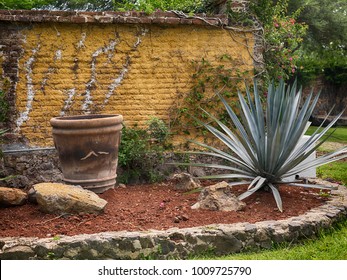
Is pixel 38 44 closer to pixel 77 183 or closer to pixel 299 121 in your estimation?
pixel 77 183

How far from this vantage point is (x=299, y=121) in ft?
21.1

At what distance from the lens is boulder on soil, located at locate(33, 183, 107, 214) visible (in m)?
5.72

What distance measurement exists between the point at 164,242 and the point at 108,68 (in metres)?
3.62

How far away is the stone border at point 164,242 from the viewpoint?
16.1 feet

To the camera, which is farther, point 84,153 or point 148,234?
point 84,153

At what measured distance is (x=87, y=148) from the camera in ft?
21.6

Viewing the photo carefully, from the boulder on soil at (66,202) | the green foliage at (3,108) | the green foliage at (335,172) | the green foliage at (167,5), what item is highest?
the green foliage at (167,5)

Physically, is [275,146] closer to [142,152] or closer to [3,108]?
[142,152]

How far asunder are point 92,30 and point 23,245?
386cm

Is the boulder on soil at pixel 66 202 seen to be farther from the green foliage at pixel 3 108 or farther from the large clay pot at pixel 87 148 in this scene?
the green foliage at pixel 3 108

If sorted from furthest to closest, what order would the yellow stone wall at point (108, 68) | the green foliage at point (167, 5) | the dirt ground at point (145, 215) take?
the green foliage at point (167, 5) < the yellow stone wall at point (108, 68) < the dirt ground at point (145, 215)

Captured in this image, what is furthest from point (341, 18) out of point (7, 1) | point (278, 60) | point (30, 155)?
point (30, 155)

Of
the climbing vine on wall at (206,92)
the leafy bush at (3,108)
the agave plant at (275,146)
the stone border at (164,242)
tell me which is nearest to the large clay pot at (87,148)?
the agave plant at (275,146)

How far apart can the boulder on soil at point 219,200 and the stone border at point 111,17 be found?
9.80 feet
